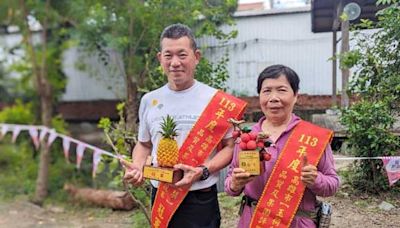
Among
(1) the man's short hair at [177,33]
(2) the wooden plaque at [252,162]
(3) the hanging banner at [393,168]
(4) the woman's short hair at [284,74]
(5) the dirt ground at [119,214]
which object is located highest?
(1) the man's short hair at [177,33]

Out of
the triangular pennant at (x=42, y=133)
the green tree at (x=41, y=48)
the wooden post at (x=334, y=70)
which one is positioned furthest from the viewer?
the green tree at (x=41, y=48)

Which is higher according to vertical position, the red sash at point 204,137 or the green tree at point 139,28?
the green tree at point 139,28

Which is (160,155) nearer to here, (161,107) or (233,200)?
(161,107)

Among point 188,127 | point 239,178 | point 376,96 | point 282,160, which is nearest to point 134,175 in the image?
point 188,127

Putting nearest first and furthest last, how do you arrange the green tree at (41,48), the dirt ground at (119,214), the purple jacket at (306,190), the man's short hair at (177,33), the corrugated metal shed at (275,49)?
the purple jacket at (306,190) → the man's short hair at (177,33) → the dirt ground at (119,214) → the corrugated metal shed at (275,49) → the green tree at (41,48)

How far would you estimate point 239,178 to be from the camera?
1.69 metres

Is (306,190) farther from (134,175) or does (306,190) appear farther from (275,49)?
(275,49)

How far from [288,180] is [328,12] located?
2.90 meters

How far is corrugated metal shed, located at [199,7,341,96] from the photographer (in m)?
4.62

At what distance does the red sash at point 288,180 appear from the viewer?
183cm

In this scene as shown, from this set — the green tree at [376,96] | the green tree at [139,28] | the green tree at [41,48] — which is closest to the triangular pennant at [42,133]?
the green tree at [41,48]

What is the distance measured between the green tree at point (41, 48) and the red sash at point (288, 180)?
249 inches

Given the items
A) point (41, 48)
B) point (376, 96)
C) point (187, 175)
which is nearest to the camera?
point (187, 175)

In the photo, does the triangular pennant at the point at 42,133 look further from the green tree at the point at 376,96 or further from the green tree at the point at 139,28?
the green tree at the point at 376,96
